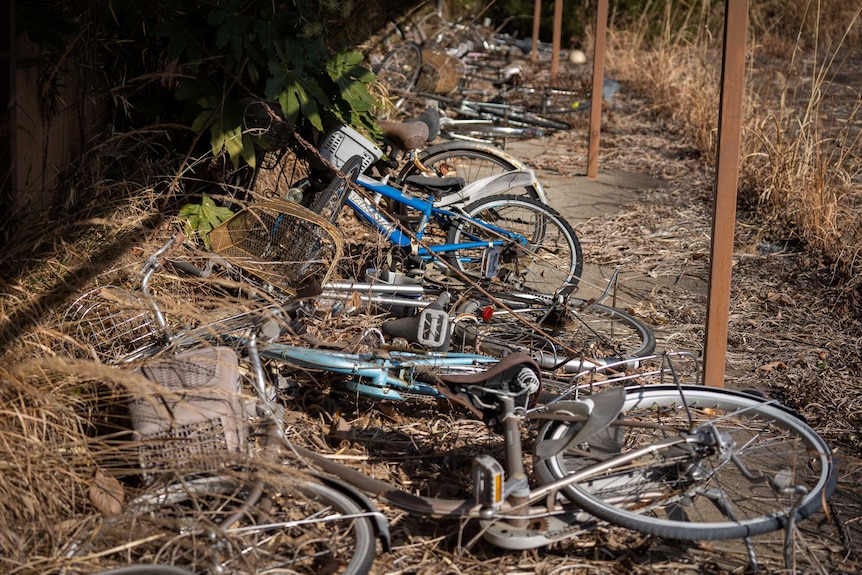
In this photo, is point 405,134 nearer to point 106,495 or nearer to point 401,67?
point 106,495

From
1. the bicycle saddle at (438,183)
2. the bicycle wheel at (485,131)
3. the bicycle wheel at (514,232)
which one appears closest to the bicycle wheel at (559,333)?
the bicycle wheel at (514,232)

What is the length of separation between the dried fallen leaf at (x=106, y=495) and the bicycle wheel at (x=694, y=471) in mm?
1330

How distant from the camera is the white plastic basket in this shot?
482 cm

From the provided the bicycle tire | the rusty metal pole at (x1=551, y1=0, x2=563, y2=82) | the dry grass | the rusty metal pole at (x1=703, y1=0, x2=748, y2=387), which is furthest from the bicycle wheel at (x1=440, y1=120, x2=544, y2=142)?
the rusty metal pole at (x1=703, y1=0, x2=748, y2=387)

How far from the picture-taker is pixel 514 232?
518 centimetres

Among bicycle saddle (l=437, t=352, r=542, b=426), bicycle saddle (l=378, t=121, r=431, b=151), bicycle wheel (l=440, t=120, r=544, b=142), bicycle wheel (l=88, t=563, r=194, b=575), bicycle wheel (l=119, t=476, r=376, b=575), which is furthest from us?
bicycle wheel (l=440, t=120, r=544, b=142)

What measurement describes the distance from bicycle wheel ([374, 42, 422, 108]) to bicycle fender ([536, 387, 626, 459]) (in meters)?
6.07

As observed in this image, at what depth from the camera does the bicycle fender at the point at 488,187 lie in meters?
5.09

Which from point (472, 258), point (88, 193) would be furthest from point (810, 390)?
point (88, 193)

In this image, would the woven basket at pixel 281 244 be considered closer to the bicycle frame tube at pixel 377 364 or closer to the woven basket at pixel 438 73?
the bicycle frame tube at pixel 377 364

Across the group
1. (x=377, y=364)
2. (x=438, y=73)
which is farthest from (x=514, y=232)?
(x=438, y=73)

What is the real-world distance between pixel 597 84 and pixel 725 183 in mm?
4485

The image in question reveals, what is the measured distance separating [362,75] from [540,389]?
99.2 inches

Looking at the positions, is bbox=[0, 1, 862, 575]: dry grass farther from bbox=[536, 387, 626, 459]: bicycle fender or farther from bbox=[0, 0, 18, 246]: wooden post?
bbox=[536, 387, 626, 459]: bicycle fender
